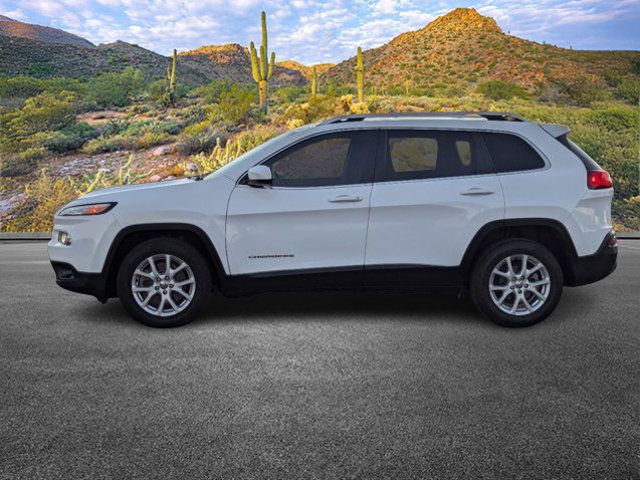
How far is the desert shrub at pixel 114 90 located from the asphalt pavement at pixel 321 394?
122 feet

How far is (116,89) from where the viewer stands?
43656 millimetres

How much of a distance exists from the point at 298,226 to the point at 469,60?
6289 centimetres

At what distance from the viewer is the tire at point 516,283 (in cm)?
675

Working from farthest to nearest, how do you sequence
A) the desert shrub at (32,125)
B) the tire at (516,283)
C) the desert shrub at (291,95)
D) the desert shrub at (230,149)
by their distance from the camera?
1. the desert shrub at (291,95)
2. the desert shrub at (32,125)
3. the desert shrub at (230,149)
4. the tire at (516,283)

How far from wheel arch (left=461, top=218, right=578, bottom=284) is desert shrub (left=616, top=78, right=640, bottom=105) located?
40358 mm

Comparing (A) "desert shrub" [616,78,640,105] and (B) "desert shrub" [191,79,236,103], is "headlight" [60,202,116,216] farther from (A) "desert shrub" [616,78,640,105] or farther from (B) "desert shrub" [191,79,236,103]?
(A) "desert shrub" [616,78,640,105]

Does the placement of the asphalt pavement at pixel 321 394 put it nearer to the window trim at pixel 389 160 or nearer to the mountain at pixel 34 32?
the window trim at pixel 389 160

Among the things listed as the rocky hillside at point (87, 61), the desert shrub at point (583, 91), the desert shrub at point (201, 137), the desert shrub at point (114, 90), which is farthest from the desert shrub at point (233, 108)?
the rocky hillside at point (87, 61)

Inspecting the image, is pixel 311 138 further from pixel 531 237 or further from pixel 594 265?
pixel 594 265

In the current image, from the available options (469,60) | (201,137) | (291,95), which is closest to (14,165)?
(201,137)

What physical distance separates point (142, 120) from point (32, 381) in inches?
1324

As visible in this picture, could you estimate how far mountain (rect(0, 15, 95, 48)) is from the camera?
113050 mm

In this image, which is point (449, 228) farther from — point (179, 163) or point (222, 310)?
point (179, 163)

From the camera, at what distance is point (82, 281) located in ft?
22.3
